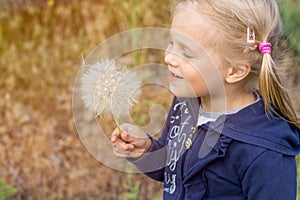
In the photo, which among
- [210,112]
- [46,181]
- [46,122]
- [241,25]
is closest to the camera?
[241,25]

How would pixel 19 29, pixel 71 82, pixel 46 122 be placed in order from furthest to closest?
pixel 19 29 → pixel 71 82 → pixel 46 122

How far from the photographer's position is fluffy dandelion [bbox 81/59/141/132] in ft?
4.00

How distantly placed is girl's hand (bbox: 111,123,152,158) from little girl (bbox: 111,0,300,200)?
15cm

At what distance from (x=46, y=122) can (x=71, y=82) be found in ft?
0.98

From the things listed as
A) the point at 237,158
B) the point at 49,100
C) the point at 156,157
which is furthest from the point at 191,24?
the point at 49,100

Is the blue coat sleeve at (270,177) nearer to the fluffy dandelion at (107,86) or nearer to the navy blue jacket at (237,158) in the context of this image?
the navy blue jacket at (237,158)

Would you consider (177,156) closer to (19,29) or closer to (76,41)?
(76,41)

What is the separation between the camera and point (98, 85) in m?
1.22

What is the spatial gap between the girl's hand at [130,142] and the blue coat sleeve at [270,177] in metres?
0.32

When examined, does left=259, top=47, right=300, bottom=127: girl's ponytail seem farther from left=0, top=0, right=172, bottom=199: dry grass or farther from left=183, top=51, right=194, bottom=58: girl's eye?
left=0, top=0, right=172, bottom=199: dry grass

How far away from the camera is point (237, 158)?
117cm

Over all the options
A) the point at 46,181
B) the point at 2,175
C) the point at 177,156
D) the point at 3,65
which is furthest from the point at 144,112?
the point at 177,156

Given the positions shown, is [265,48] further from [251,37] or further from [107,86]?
[107,86]

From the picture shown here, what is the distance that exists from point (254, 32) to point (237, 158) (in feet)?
0.89
